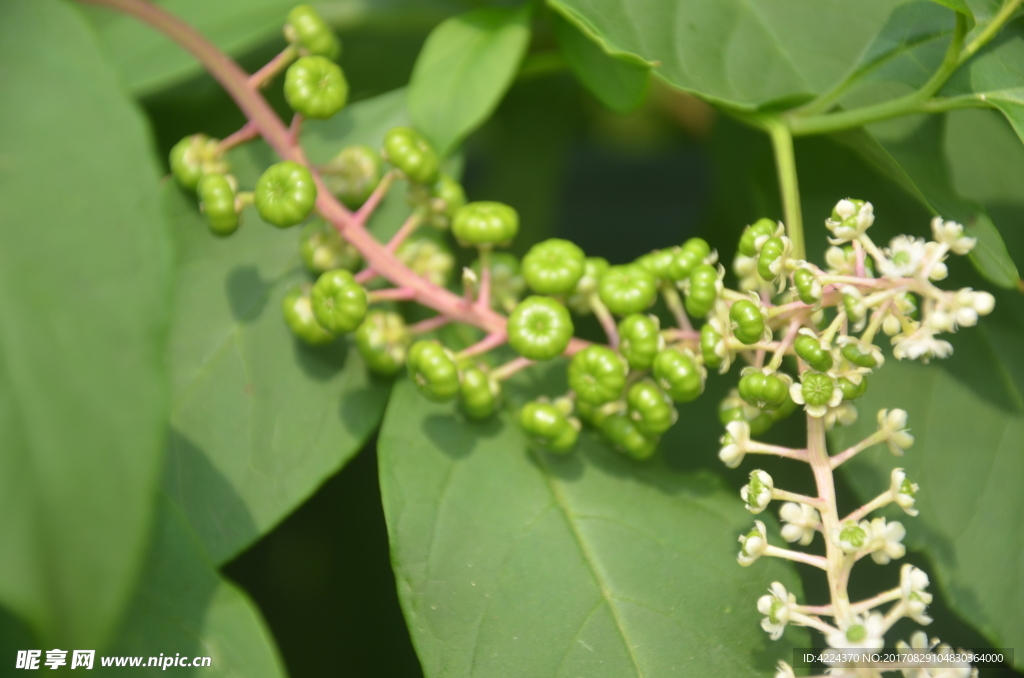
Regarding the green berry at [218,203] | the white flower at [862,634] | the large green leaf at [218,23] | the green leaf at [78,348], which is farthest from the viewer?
the large green leaf at [218,23]

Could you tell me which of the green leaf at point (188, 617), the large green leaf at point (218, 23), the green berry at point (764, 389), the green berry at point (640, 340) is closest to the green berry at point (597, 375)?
the green berry at point (640, 340)

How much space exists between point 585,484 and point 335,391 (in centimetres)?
29

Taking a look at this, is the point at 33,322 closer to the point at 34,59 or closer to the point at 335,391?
the point at 34,59

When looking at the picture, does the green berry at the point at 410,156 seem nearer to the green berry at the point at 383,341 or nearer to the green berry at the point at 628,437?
the green berry at the point at 383,341

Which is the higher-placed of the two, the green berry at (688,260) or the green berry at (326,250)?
the green berry at (326,250)

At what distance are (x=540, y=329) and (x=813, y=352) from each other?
9.8 inches

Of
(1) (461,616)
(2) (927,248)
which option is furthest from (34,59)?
(2) (927,248)

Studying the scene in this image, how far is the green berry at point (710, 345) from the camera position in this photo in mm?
730

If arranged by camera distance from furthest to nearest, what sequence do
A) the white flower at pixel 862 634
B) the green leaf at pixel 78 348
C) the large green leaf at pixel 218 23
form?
the large green leaf at pixel 218 23
the white flower at pixel 862 634
the green leaf at pixel 78 348

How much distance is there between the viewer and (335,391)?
88 cm

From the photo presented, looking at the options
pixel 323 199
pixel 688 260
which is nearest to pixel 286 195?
pixel 323 199

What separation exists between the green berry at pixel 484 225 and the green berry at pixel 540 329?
0.09 m

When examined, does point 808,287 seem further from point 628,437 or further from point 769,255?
point 628,437

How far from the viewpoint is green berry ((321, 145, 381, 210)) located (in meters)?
0.89
